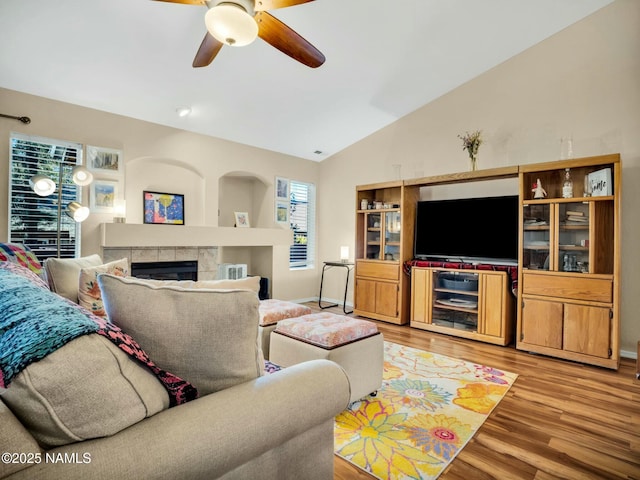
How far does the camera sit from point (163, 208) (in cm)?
451

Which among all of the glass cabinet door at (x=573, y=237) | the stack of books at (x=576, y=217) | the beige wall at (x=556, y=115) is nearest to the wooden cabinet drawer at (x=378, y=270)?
the beige wall at (x=556, y=115)

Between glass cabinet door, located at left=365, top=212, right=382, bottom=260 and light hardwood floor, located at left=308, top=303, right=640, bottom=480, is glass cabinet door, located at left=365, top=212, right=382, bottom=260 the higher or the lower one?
the higher one

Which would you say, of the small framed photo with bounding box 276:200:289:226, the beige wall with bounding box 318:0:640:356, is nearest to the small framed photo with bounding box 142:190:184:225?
the small framed photo with bounding box 276:200:289:226

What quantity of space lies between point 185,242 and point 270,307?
2.07 meters

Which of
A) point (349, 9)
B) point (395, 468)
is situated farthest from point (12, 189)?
point (395, 468)

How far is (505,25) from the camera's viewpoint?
3.46 metres

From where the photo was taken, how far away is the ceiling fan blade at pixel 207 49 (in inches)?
91.2

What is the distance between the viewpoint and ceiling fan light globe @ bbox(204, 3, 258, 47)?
5.76 ft

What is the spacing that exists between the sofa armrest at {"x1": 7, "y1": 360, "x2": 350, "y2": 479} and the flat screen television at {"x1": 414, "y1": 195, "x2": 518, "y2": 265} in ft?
11.1

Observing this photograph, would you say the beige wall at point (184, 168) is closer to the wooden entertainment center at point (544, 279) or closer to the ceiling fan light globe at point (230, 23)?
the wooden entertainment center at point (544, 279)

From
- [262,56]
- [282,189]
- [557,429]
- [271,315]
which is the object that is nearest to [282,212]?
[282,189]

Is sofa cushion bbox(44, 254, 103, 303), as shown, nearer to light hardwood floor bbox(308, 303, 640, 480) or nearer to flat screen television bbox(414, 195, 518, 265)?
light hardwood floor bbox(308, 303, 640, 480)

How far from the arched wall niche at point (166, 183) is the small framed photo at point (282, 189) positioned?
1289mm

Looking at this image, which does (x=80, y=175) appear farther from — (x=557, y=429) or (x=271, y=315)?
(x=557, y=429)
